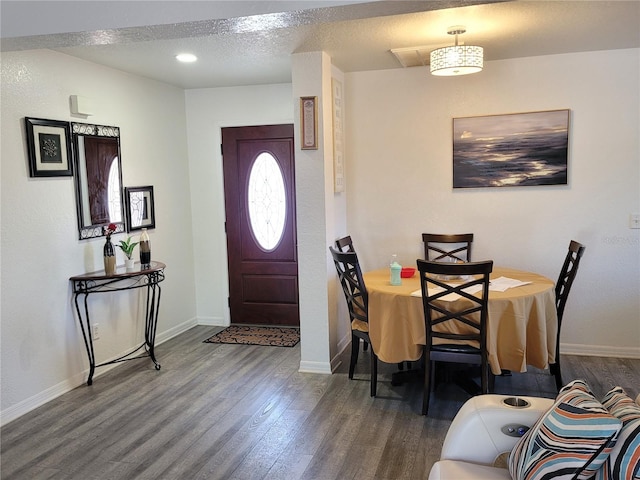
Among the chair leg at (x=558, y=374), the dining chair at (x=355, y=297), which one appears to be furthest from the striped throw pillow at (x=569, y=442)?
the chair leg at (x=558, y=374)

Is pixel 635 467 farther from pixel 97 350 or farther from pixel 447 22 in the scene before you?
pixel 97 350

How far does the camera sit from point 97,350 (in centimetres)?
414

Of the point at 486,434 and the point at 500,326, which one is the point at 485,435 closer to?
the point at 486,434

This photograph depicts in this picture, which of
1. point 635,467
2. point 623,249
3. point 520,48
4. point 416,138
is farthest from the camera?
point 416,138

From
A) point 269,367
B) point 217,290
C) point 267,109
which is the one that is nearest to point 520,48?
point 267,109

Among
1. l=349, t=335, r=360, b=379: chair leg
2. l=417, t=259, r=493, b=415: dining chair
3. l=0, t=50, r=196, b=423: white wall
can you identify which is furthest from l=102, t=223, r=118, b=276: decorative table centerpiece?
l=417, t=259, r=493, b=415: dining chair

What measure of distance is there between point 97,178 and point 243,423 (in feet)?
7.24

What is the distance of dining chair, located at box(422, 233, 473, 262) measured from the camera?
14.7 ft

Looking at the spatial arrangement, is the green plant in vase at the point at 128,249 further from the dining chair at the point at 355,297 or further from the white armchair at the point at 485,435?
the white armchair at the point at 485,435

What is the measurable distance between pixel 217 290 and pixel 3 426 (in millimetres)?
2488

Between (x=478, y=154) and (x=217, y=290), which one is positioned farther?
(x=217, y=290)

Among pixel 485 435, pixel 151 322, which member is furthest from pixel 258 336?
pixel 485 435

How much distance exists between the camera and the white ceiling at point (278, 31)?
2.18 meters

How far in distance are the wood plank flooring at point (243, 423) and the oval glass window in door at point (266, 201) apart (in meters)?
1.38
